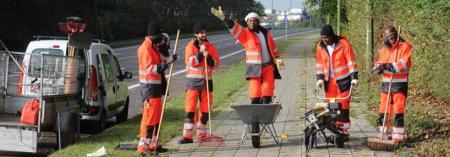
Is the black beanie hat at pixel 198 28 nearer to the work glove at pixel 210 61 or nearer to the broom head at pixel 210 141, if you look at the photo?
the work glove at pixel 210 61

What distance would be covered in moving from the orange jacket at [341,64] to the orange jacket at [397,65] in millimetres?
445

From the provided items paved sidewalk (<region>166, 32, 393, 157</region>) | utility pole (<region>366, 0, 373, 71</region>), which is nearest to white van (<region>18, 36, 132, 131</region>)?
paved sidewalk (<region>166, 32, 393, 157</region>)

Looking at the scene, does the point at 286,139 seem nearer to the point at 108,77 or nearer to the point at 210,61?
the point at 210,61

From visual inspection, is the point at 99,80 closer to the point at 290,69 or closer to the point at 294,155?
the point at 294,155

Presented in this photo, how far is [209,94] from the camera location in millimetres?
9969

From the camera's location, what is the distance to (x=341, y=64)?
380 inches

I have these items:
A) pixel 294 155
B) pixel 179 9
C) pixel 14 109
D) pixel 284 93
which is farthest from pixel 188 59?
pixel 179 9

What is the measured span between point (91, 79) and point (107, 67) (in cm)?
111

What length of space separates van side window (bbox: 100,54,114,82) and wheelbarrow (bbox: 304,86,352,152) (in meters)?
4.49

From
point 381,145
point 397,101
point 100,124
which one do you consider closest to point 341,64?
point 397,101

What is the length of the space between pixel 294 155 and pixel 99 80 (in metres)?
4.25

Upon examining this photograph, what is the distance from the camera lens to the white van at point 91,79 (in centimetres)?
1100

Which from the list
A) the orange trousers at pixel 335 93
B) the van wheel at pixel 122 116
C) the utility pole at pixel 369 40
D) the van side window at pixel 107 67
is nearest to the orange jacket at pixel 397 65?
the orange trousers at pixel 335 93

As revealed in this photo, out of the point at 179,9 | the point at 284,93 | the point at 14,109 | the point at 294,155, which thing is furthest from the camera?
the point at 179,9
